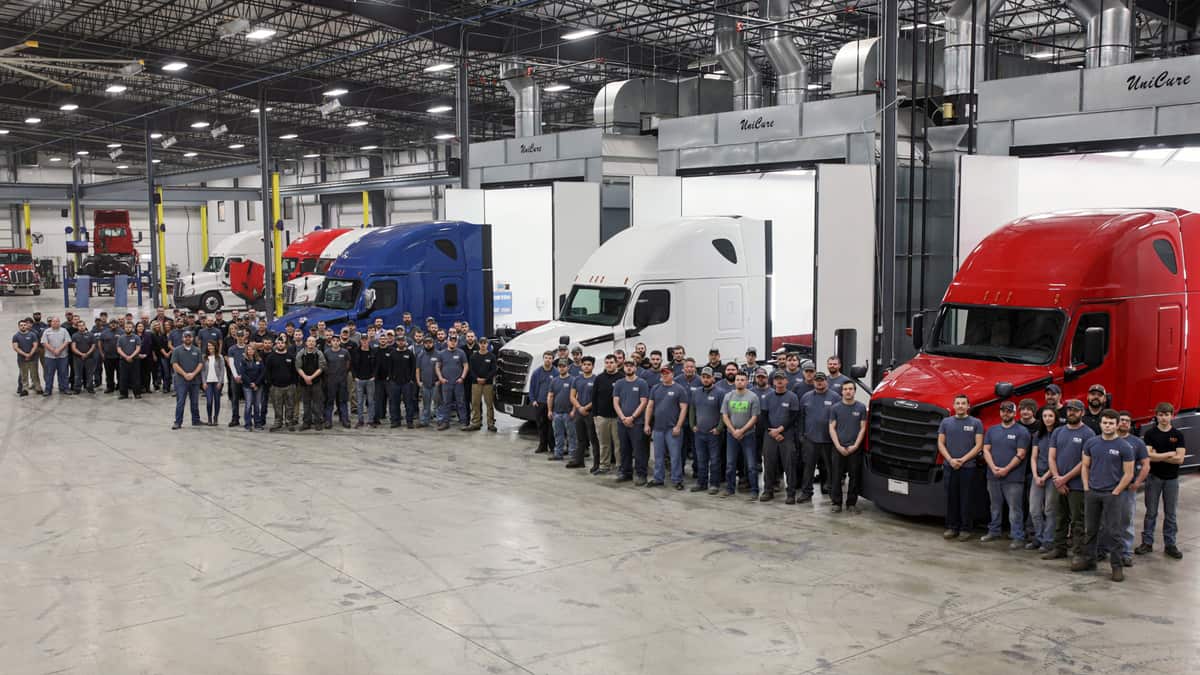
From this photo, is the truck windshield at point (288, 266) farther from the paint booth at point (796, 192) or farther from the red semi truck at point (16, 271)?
the red semi truck at point (16, 271)

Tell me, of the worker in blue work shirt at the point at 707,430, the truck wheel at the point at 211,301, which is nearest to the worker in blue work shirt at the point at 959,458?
the worker in blue work shirt at the point at 707,430

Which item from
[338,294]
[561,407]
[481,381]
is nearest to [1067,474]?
[561,407]

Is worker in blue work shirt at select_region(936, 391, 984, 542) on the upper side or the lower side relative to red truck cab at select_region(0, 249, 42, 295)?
lower

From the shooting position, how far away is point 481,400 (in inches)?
612

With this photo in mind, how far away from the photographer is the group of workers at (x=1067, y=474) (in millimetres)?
8531

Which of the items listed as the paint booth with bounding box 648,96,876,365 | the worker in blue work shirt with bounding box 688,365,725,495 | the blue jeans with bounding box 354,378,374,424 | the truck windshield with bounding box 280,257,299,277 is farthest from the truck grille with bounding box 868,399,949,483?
the truck windshield with bounding box 280,257,299,277

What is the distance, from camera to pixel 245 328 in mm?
16875

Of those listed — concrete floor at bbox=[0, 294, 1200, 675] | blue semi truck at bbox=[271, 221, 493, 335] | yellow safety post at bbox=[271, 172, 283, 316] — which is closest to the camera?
concrete floor at bbox=[0, 294, 1200, 675]

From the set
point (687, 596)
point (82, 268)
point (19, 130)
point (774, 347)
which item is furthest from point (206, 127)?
point (687, 596)

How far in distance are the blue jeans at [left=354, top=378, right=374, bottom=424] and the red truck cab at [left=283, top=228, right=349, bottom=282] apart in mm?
15988

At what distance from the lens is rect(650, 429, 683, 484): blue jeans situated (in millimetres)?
11852

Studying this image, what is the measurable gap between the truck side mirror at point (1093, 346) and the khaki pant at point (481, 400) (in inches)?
329

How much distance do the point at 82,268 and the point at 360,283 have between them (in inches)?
1200

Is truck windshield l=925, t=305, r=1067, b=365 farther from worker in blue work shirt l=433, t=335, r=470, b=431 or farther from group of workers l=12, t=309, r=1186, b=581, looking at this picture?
worker in blue work shirt l=433, t=335, r=470, b=431
